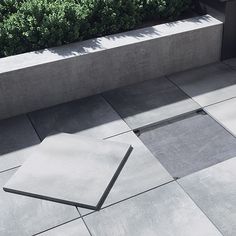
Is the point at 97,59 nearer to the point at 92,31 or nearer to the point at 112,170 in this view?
the point at 92,31

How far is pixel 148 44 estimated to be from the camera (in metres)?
7.12

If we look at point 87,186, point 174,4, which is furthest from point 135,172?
point 174,4

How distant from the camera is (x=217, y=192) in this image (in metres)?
5.04

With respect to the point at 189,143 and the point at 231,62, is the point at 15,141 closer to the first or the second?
the point at 189,143

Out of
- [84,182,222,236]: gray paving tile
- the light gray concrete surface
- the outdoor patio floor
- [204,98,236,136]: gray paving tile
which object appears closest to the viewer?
[84,182,222,236]: gray paving tile

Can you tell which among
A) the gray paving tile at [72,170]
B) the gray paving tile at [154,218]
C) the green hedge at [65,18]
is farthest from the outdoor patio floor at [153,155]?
the green hedge at [65,18]

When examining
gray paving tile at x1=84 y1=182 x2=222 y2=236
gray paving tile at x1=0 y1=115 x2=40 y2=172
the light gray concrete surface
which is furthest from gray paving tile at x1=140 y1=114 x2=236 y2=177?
gray paving tile at x1=0 y1=115 x2=40 y2=172

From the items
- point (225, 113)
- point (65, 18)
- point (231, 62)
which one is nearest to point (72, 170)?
point (225, 113)

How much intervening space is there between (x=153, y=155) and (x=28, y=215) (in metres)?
1.97

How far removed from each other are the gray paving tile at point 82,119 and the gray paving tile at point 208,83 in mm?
1542

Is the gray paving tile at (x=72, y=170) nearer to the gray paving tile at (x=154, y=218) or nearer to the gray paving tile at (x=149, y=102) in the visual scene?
the gray paving tile at (x=154, y=218)

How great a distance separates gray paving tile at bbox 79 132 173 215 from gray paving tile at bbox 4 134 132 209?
0.09 metres

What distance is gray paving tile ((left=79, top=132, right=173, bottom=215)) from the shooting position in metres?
5.10

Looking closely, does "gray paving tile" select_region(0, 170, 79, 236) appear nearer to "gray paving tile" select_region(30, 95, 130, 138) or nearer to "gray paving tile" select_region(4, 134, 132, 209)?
"gray paving tile" select_region(4, 134, 132, 209)
